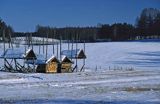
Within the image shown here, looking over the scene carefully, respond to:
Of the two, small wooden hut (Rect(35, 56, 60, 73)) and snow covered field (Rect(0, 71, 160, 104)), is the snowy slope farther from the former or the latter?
snow covered field (Rect(0, 71, 160, 104))

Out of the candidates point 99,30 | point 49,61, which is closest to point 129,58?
point 49,61

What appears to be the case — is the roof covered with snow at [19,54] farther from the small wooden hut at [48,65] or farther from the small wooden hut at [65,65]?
the small wooden hut at [65,65]

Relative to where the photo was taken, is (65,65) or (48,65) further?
(65,65)

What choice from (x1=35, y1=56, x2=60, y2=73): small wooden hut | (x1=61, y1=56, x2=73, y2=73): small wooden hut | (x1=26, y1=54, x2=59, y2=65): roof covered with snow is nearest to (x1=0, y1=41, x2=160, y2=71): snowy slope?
(x1=61, y1=56, x2=73, y2=73): small wooden hut

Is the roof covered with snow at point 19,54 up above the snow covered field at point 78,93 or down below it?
above

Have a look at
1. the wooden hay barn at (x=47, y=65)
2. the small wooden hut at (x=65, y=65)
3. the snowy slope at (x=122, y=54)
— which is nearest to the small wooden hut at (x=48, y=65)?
the wooden hay barn at (x=47, y=65)

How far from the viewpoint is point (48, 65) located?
61250mm

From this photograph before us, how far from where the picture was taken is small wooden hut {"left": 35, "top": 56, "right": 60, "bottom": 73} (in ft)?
200

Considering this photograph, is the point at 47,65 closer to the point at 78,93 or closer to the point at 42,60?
the point at 42,60

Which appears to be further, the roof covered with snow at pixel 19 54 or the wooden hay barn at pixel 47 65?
the wooden hay barn at pixel 47 65

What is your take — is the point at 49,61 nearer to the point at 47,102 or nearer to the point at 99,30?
the point at 47,102

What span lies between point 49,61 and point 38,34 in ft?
399

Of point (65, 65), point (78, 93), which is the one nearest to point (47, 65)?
point (65, 65)

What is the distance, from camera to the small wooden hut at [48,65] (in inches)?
2404
